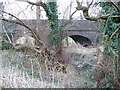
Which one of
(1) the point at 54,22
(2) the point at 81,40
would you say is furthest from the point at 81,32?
(1) the point at 54,22

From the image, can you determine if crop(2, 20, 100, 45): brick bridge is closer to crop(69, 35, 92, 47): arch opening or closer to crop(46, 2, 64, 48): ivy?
crop(69, 35, 92, 47): arch opening

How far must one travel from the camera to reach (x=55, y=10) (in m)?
4.12

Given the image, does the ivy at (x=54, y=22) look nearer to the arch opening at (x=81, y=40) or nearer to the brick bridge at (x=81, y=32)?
the brick bridge at (x=81, y=32)

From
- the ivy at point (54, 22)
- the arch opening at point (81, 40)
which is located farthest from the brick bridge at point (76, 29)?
the ivy at point (54, 22)

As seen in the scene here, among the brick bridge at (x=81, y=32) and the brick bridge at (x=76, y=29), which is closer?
the brick bridge at (x=76, y=29)

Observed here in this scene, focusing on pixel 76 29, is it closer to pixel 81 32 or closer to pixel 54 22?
pixel 81 32

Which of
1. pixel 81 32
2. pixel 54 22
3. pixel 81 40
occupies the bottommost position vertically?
pixel 81 40

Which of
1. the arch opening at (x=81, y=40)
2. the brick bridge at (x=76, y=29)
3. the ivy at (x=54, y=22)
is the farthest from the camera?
the arch opening at (x=81, y=40)

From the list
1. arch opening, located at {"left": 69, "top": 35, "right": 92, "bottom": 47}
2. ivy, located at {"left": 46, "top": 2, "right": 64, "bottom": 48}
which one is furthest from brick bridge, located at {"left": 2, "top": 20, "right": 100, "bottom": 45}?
ivy, located at {"left": 46, "top": 2, "right": 64, "bottom": 48}

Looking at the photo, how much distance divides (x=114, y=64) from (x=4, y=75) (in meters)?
1.21

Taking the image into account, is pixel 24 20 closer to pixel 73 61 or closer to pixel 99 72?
pixel 73 61

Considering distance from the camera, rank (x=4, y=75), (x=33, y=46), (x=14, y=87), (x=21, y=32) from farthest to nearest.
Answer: (x=21, y=32) → (x=33, y=46) → (x=4, y=75) → (x=14, y=87)

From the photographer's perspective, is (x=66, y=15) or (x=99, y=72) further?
(x=66, y=15)

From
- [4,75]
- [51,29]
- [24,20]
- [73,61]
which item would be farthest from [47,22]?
[4,75]
